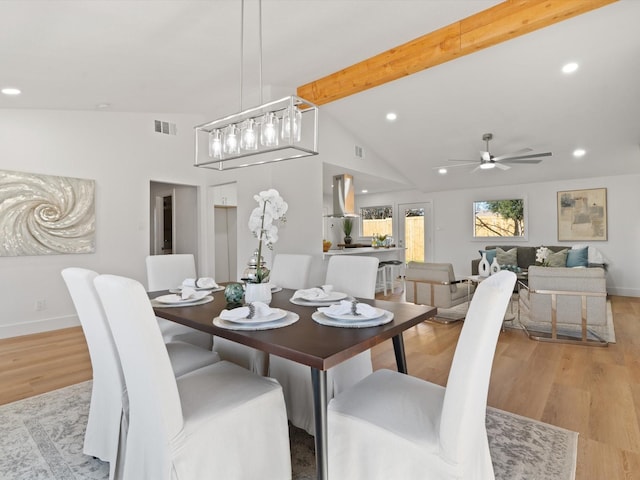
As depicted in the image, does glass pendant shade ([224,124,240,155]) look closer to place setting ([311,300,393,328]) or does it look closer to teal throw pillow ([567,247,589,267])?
place setting ([311,300,393,328])

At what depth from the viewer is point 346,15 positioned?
2992mm

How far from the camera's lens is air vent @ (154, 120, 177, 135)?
494 centimetres

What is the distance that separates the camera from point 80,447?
6.19 feet

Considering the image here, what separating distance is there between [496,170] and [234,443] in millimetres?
6973

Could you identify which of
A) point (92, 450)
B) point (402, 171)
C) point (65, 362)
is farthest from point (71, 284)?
point (402, 171)

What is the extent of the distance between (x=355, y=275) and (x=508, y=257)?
18.3 feet

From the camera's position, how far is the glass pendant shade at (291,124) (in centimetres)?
211

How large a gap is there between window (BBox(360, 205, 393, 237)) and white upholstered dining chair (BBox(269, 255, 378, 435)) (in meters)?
6.83

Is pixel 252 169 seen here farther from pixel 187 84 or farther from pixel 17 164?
pixel 17 164

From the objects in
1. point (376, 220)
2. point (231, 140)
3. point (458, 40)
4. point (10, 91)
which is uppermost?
point (458, 40)

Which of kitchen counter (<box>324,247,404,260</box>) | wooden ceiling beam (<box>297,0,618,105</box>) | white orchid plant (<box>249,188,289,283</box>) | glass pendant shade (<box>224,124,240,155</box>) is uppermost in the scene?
wooden ceiling beam (<box>297,0,618,105</box>)

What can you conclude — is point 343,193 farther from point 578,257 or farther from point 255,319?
point 255,319

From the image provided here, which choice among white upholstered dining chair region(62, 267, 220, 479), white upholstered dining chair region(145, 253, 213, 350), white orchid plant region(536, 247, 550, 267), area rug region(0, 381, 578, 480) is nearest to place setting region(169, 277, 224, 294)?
white upholstered dining chair region(145, 253, 213, 350)

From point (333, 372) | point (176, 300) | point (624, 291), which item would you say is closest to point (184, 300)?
point (176, 300)
